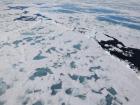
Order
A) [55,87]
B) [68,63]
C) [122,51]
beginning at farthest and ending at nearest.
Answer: [122,51] < [68,63] < [55,87]

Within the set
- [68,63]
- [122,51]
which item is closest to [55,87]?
[68,63]

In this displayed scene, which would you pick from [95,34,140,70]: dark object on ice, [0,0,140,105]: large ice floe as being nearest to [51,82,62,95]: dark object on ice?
[0,0,140,105]: large ice floe

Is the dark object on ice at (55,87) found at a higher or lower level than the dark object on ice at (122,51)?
lower

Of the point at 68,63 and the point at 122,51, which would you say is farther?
the point at 122,51

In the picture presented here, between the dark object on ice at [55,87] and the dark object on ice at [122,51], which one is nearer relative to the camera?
the dark object on ice at [55,87]

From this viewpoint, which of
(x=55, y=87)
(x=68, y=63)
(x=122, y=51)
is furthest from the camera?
(x=122, y=51)

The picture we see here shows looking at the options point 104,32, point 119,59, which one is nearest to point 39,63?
point 119,59

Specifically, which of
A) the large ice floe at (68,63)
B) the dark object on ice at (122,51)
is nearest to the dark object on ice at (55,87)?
the large ice floe at (68,63)

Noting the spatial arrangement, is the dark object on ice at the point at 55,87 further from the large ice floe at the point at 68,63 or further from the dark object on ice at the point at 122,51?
the dark object on ice at the point at 122,51

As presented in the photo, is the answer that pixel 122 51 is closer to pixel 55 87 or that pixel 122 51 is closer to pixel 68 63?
pixel 68 63
